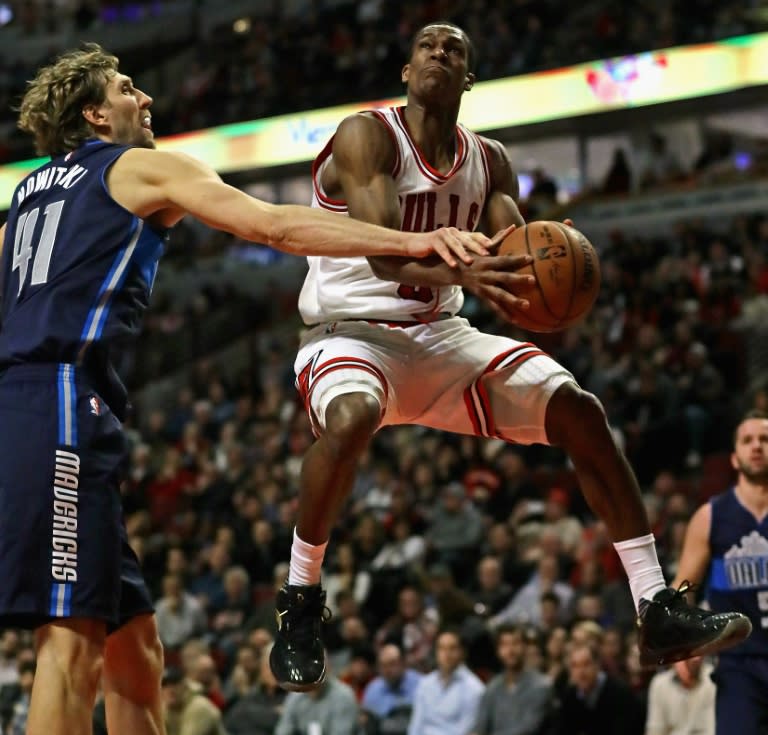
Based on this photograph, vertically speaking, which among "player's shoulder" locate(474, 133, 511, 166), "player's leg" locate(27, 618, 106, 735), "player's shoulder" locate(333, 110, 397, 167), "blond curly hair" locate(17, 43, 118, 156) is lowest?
"player's leg" locate(27, 618, 106, 735)

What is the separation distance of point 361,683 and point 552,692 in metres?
2.08

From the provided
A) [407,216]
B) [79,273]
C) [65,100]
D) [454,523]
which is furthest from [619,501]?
[454,523]

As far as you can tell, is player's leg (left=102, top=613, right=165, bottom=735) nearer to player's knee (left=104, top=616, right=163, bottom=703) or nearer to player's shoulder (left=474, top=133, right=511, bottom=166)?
player's knee (left=104, top=616, right=163, bottom=703)

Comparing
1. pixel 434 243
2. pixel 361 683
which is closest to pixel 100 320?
pixel 434 243

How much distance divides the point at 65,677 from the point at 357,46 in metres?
18.2

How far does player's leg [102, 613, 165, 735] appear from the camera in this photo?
171 inches

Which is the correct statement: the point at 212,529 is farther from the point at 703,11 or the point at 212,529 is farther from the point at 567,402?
the point at 567,402

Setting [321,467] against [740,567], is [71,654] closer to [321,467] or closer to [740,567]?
[321,467]

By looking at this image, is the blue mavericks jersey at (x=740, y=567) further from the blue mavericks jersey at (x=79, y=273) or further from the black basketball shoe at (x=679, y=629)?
the blue mavericks jersey at (x=79, y=273)

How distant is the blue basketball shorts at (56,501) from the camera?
386 cm

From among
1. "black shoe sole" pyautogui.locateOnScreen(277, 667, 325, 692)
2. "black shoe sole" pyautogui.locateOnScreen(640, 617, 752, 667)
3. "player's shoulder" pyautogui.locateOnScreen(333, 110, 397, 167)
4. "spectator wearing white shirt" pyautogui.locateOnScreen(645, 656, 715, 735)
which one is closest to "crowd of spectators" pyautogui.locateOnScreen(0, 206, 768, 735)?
"spectator wearing white shirt" pyautogui.locateOnScreen(645, 656, 715, 735)

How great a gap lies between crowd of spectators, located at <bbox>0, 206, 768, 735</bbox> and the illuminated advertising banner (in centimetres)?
178

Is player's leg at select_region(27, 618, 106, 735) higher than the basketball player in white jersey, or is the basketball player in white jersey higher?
the basketball player in white jersey

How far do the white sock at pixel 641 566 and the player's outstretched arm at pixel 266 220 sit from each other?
1455 mm
